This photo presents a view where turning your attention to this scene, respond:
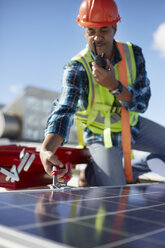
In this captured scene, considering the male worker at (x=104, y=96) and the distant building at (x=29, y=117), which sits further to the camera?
the distant building at (x=29, y=117)

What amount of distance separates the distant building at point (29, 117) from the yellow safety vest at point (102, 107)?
612 cm

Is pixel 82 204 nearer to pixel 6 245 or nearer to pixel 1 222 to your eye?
pixel 1 222

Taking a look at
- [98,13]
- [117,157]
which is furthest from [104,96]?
[98,13]

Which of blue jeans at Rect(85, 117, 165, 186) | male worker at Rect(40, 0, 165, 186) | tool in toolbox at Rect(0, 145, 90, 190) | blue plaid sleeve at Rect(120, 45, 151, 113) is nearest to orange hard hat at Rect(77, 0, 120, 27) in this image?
Answer: male worker at Rect(40, 0, 165, 186)

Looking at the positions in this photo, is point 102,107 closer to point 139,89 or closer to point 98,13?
point 139,89

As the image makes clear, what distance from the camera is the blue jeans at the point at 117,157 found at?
329 cm

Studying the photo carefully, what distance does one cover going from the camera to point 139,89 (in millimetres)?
3539

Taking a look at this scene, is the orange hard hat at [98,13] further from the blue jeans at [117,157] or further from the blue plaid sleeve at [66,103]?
the blue jeans at [117,157]

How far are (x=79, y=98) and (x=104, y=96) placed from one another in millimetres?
278

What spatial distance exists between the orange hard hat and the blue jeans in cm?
127

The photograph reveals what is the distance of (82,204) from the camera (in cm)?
141

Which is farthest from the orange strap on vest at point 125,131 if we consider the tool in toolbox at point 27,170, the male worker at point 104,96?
the tool in toolbox at point 27,170

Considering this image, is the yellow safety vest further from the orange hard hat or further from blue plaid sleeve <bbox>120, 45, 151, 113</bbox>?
the orange hard hat

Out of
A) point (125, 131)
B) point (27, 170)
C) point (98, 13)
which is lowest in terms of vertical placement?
point (27, 170)
